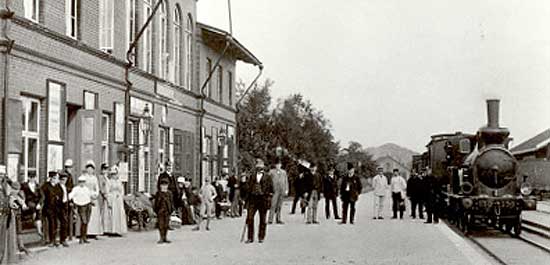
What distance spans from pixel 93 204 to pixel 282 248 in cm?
393

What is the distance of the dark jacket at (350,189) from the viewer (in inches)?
1059

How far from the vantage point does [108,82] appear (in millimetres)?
23594

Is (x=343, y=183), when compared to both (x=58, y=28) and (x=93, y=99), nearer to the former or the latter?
(x=93, y=99)

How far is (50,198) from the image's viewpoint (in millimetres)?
17250

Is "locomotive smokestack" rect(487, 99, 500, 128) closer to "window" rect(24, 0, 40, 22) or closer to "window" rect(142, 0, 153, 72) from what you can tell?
"window" rect(142, 0, 153, 72)

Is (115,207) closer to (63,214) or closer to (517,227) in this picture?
(63,214)

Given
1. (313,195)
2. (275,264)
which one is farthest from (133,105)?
(275,264)

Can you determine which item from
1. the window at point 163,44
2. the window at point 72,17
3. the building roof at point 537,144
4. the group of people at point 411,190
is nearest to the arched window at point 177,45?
the window at point 163,44

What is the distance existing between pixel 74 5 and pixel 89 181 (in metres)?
4.43

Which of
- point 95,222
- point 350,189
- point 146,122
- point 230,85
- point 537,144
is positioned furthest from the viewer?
point 537,144

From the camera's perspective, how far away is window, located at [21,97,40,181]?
18.1 meters

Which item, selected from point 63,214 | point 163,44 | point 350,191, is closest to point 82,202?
point 63,214

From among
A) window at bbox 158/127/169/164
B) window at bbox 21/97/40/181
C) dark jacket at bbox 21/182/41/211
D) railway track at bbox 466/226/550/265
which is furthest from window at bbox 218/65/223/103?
dark jacket at bbox 21/182/41/211

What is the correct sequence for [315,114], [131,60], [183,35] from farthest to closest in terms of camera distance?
[315,114] < [183,35] < [131,60]
